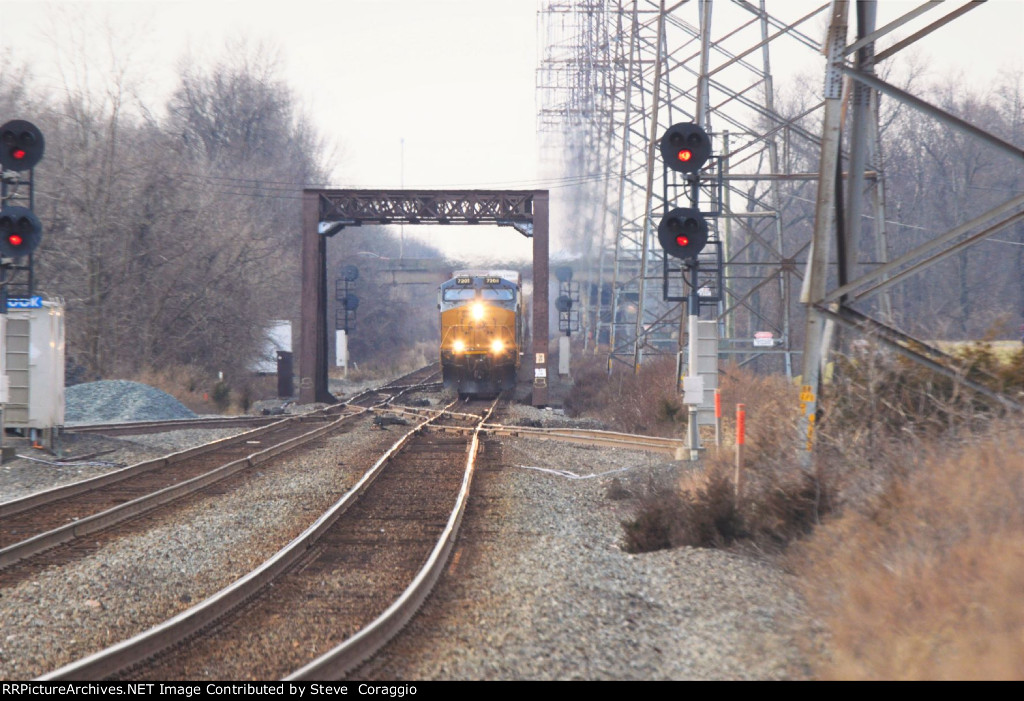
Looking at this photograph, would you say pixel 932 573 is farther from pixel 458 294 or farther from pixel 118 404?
pixel 458 294

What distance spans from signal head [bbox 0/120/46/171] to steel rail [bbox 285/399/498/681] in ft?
32.5

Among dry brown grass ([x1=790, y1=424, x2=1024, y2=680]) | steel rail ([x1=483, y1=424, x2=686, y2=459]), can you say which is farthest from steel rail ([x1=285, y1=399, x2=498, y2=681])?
steel rail ([x1=483, y1=424, x2=686, y2=459])

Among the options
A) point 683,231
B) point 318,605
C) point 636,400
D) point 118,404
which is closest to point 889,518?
point 318,605

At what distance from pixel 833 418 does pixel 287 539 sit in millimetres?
5782

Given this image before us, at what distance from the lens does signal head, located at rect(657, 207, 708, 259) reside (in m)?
12.7

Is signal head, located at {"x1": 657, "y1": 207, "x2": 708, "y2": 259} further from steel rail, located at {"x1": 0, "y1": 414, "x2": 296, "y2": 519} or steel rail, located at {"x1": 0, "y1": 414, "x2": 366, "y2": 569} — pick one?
steel rail, located at {"x1": 0, "y1": 414, "x2": 296, "y2": 519}

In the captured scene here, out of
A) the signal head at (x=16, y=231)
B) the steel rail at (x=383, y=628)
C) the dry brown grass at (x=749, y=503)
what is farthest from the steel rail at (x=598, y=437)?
the signal head at (x=16, y=231)

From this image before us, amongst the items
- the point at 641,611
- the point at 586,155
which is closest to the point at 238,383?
the point at 586,155

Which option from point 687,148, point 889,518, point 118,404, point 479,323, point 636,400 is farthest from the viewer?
point 479,323

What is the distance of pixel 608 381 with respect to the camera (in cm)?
3284

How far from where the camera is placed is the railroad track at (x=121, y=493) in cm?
984

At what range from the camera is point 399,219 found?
1221 inches

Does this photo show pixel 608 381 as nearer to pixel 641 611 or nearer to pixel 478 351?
pixel 478 351

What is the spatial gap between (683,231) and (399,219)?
1943 centimetres
